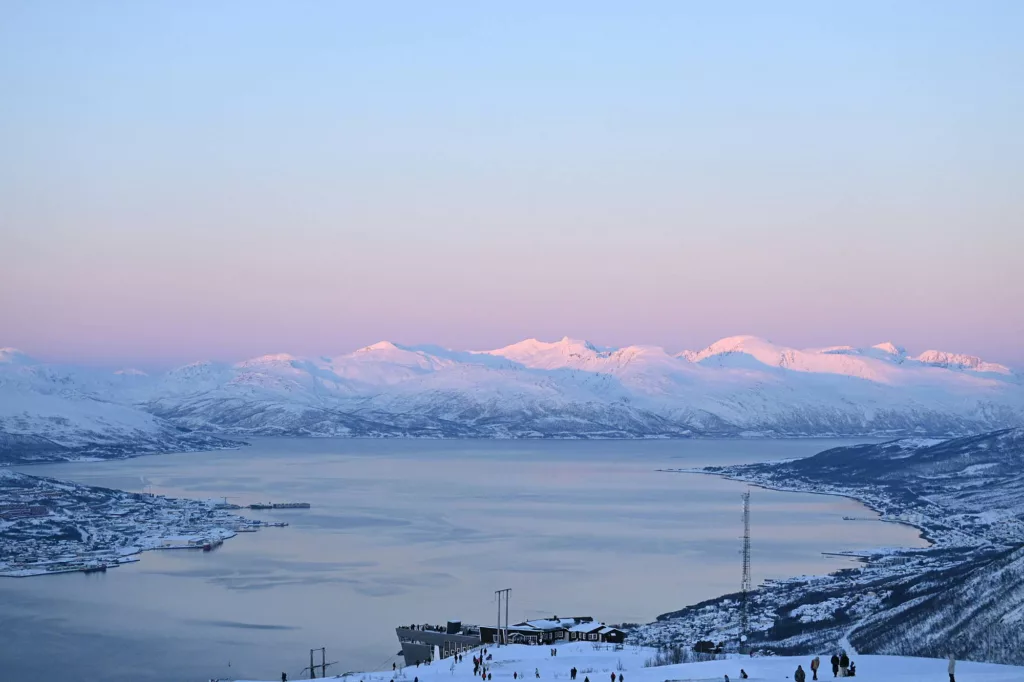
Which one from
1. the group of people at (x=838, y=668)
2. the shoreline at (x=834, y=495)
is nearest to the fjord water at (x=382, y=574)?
the shoreline at (x=834, y=495)

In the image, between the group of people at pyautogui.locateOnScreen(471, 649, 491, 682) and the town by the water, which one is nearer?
the group of people at pyautogui.locateOnScreen(471, 649, 491, 682)

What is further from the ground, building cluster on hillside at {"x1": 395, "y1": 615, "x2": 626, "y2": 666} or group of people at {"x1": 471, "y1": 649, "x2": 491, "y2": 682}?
group of people at {"x1": 471, "y1": 649, "x2": 491, "y2": 682}

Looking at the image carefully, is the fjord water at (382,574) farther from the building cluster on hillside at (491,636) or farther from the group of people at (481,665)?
the group of people at (481,665)

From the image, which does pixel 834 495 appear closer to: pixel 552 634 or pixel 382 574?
pixel 382 574

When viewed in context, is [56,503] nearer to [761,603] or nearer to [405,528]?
[405,528]

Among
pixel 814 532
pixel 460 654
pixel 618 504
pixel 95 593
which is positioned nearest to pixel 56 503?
pixel 95 593

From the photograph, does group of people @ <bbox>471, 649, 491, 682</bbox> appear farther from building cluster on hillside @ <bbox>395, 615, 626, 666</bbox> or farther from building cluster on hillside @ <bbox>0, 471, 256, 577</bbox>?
building cluster on hillside @ <bbox>0, 471, 256, 577</bbox>

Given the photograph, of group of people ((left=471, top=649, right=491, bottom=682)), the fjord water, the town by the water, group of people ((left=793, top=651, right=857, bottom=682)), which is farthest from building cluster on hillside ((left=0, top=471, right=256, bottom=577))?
group of people ((left=793, top=651, right=857, bottom=682))
